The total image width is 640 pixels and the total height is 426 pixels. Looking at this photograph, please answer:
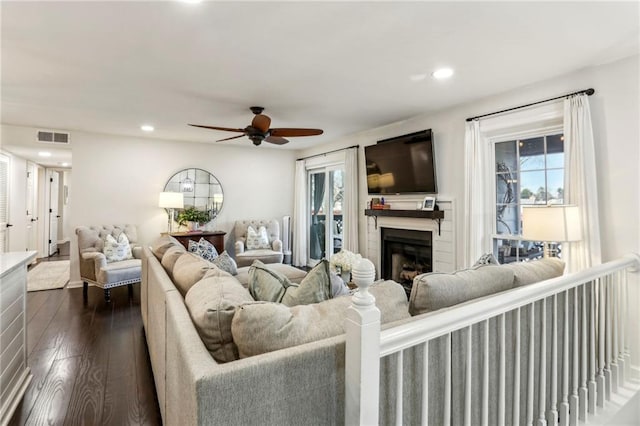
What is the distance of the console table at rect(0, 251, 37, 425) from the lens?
196cm

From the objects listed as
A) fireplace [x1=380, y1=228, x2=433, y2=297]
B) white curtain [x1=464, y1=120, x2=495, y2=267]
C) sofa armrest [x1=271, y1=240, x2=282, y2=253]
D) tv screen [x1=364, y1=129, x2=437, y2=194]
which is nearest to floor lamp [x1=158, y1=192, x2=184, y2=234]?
sofa armrest [x1=271, y1=240, x2=282, y2=253]

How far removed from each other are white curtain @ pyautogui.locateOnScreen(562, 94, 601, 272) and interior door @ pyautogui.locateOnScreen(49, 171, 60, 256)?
32.4ft

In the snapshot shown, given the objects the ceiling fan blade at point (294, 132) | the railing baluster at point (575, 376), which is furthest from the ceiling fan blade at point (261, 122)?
the railing baluster at point (575, 376)

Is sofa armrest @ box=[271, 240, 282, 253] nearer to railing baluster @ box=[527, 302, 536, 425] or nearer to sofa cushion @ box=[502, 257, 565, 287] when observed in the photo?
sofa cushion @ box=[502, 257, 565, 287]

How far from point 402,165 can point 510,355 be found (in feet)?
10.1

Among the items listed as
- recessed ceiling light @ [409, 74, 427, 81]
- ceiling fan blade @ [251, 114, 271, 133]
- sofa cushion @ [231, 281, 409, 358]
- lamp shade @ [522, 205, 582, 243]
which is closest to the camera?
sofa cushion @ [231, 281, 409, 358]

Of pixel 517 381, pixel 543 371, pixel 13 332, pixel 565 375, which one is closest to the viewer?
pixel 517 381

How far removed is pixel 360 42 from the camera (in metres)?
2.29

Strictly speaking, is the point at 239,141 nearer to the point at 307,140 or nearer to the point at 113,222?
the point at 307,140

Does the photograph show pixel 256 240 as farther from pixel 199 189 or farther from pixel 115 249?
pixel 115 249

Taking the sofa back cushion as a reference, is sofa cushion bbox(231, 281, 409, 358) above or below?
below

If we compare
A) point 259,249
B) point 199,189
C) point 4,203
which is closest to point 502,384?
point 259,249

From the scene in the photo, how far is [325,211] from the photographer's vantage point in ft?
20.3

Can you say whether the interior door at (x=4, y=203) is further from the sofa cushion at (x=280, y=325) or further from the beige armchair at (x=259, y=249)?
the sofa cushion at (x=280, y=325)
